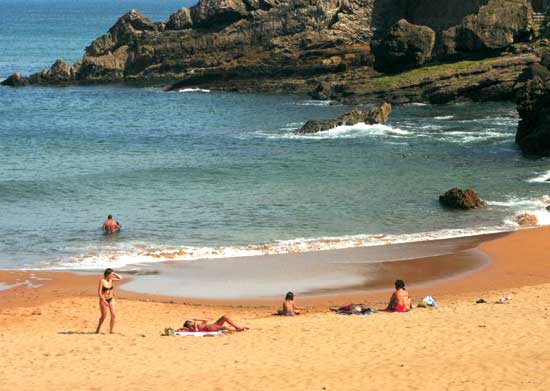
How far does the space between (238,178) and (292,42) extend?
31.6 meters

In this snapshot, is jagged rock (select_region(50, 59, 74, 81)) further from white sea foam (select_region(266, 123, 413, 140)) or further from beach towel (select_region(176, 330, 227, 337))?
beach towel (select_region(176, 330, 227, 337))

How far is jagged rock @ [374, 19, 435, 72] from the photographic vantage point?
5953 centimetres

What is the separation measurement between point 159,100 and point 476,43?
19516 mm

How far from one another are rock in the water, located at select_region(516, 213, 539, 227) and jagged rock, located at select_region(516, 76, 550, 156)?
404 inches

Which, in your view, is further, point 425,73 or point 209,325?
point 425,73

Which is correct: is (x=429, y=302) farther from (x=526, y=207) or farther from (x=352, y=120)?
(x=352, y=120)

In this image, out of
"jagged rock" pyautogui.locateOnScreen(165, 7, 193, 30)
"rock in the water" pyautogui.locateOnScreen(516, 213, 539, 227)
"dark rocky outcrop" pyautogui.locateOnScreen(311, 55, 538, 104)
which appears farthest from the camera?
"jagged rock" pyautogui.locateOnScreen(165, 7, 193, 30)

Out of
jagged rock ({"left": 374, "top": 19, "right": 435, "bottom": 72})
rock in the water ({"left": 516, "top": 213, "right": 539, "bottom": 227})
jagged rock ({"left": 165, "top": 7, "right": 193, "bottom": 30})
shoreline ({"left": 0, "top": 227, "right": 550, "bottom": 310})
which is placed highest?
jagged rock ({"left": 165, "top": 7, "right": 193, "bottom": 30})

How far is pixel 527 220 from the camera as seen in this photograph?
3159 centimetres

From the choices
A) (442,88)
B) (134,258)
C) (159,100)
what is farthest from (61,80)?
(134,258)

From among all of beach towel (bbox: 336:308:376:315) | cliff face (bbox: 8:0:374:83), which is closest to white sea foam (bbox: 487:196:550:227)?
beach towel (bbox: 336:308:376:315)

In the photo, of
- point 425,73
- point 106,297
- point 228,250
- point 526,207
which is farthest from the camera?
point 425,73

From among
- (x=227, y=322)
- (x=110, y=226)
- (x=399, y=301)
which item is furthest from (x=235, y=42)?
(x=227, y=322)

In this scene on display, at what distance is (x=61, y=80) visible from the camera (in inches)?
2950
